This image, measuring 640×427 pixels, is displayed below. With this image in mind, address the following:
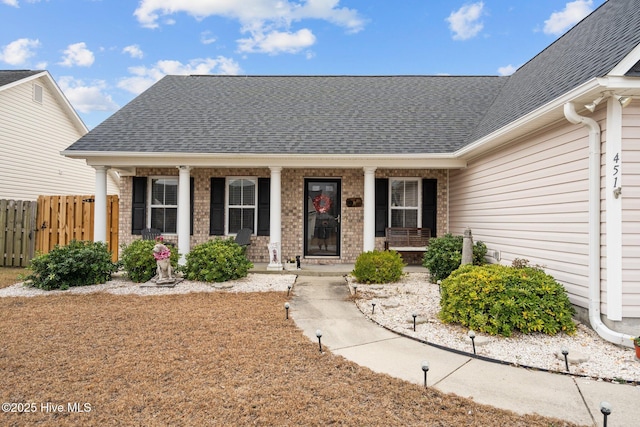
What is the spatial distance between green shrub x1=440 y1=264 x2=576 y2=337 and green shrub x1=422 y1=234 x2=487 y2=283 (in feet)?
7.27

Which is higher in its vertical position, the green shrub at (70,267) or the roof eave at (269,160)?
the roof eave at (269,160)

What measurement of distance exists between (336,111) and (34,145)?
11.2 meters

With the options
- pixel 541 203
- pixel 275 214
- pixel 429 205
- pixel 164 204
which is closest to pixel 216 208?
pixel 164 204

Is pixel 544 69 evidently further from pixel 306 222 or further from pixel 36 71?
pixel 36 71

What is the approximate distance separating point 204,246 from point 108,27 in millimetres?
11303

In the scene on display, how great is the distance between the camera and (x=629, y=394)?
2939 mm

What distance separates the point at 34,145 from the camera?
1294 cm

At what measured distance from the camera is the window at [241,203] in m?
9.59

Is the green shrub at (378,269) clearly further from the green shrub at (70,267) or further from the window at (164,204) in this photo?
the window at (164,204)

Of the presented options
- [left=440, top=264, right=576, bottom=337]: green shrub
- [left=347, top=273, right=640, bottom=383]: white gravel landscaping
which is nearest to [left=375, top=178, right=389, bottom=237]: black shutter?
[left=347, top=273, right=640, bottom=383]: white gravel landscaping

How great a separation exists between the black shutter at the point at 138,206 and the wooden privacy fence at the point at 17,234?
2.64 meters

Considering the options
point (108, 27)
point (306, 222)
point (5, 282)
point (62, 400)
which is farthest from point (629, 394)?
point (108, 27)

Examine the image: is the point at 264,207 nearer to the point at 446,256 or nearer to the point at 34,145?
the point at 446,256

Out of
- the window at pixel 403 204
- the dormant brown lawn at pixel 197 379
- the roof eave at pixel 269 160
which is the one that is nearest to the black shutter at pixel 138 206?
the roof eave at pixel 269 160
